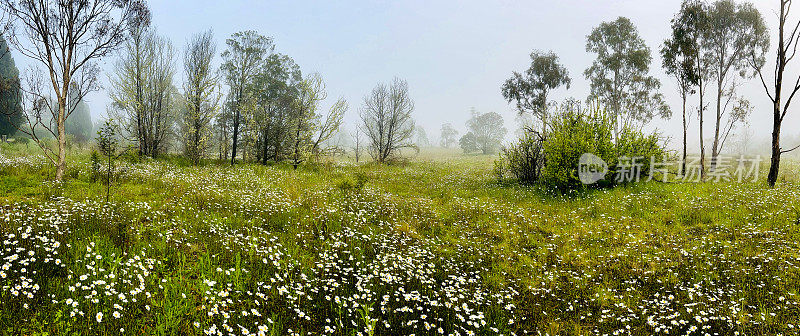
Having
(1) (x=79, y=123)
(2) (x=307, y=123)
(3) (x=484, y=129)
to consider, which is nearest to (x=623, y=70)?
(2) (x=307, y=123)

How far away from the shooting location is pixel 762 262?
23.4ft

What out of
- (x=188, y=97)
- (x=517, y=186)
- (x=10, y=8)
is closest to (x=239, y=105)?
(x=188, y=97)

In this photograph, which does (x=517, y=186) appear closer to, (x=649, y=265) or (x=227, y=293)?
Answer: (x=649, y=265)

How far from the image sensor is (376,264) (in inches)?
269

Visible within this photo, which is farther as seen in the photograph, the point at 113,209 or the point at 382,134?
the point at 382,134

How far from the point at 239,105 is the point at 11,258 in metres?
20.0

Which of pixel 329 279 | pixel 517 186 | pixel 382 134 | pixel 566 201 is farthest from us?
pixel 382 134

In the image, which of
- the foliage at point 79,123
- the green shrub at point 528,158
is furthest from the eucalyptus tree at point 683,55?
the foliage at point 79,123

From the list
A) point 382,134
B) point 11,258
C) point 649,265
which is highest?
point 382,134

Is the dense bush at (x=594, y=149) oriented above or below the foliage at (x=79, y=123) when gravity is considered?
below

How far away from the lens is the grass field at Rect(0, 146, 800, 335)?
4648 mm

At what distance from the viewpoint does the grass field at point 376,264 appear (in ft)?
15.3

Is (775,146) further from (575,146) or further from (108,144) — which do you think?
(108,144)

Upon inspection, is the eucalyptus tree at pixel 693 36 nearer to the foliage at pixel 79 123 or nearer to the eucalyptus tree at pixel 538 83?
the eucalyptus tree at pixel 538 83
